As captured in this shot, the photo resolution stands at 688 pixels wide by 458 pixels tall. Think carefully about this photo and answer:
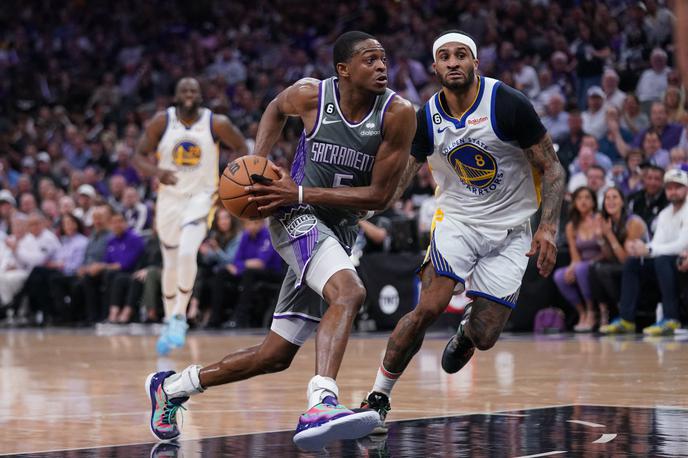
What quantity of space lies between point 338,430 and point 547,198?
2.21 metres

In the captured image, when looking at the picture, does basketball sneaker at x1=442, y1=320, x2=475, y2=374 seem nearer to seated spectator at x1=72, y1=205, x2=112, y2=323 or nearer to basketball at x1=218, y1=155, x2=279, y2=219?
basketball at x1=218, y1=155, x2=279, y2=219

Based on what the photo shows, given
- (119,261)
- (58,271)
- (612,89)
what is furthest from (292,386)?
(58,271)

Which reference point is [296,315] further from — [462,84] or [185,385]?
[462,84]

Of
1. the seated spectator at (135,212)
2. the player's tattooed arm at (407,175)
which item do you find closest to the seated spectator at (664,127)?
the seated spectator at (135,212)

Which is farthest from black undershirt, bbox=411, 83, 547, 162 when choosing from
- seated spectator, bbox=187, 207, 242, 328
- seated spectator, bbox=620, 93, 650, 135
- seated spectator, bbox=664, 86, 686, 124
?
seated spectator, bbox=187, 207, 242, 328

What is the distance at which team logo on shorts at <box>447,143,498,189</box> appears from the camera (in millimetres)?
6324

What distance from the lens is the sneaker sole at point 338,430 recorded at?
4.38 meters

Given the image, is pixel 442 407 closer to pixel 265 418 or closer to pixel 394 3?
pixel 265 418

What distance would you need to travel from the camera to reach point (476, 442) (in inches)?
200

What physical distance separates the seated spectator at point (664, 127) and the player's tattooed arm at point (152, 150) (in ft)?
18.0

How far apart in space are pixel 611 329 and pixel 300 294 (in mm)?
7374

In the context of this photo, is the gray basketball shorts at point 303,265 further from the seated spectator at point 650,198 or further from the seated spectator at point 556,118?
the seated spectator at point 556,118

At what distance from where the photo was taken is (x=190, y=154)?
11.0 meters

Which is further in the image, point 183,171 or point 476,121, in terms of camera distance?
point 183,171
